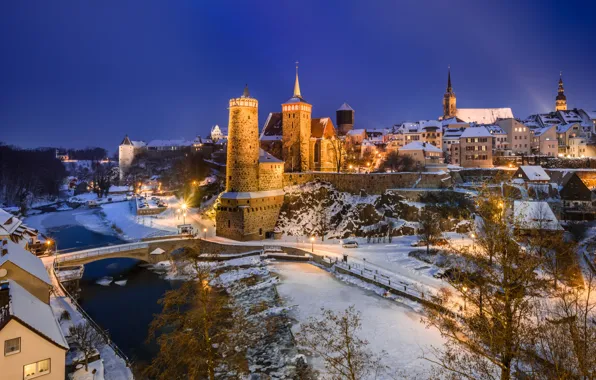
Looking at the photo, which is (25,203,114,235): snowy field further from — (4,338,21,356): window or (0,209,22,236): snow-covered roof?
(4,338,21,356): window

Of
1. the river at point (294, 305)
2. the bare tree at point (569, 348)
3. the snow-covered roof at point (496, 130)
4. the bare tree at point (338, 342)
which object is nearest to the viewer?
the bare tree at point (569, 348)

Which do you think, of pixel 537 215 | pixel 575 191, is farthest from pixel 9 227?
pixel 575 191

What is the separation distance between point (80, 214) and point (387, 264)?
5586cm

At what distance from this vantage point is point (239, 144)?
120ft

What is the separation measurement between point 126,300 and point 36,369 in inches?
502

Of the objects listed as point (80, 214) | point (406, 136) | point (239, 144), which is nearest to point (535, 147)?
point (406, 136)

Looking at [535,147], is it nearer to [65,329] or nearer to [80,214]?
[65,329]

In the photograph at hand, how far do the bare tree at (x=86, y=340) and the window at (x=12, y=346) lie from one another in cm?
269

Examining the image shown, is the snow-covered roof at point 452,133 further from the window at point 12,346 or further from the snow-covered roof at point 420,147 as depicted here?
the window at point 12,346

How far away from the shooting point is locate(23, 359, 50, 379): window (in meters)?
12.5

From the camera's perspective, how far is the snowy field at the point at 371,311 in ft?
53.9

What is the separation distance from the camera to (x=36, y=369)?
499 inches

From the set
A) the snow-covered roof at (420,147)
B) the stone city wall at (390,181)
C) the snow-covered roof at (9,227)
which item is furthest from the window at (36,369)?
the snow-covered roof at (420,147)

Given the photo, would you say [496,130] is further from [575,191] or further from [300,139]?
[300,139]
